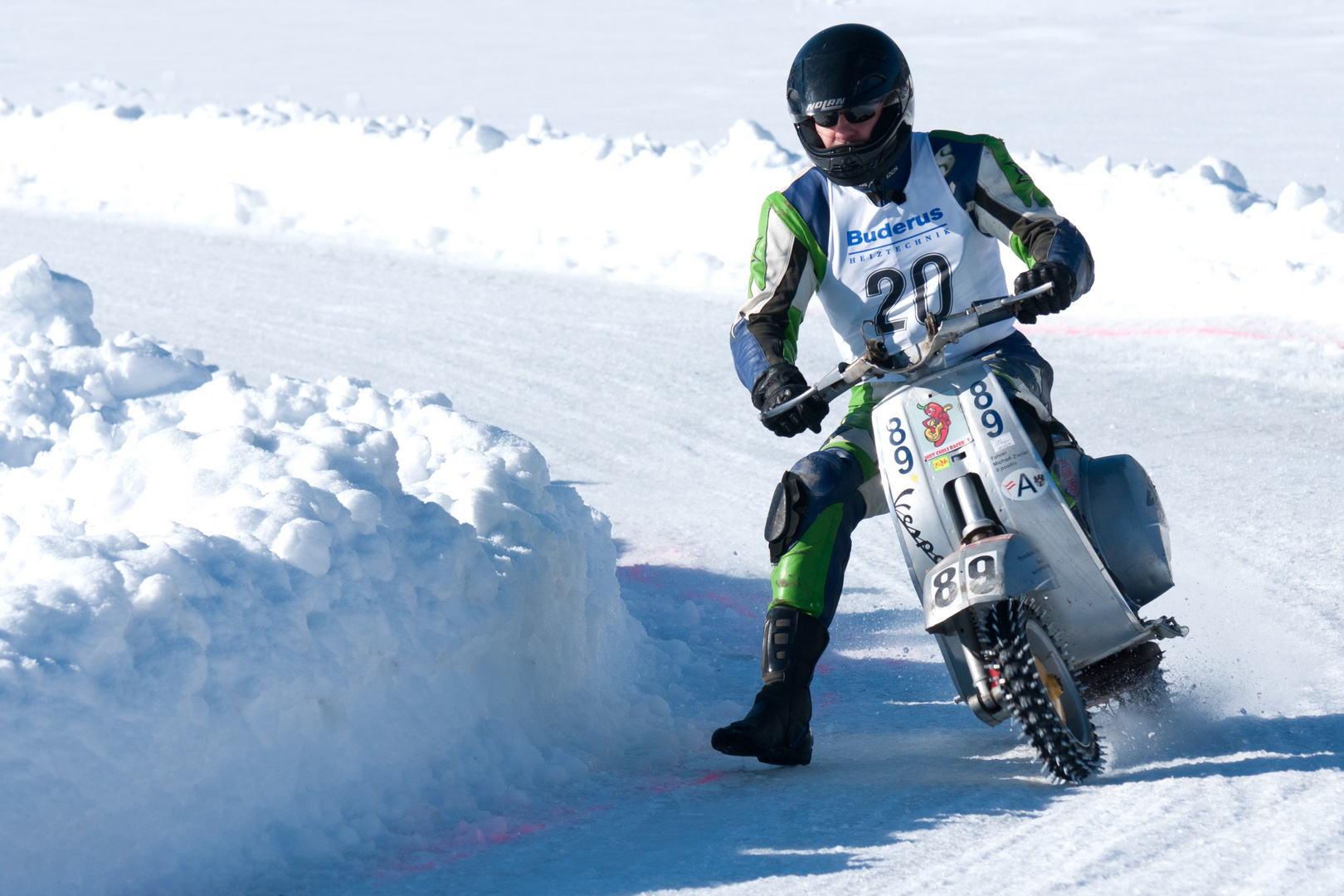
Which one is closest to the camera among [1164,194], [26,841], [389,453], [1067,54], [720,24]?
[26,841]

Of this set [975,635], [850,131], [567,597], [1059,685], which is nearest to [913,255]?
[850,131]

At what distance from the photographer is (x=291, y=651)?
330 centimetres

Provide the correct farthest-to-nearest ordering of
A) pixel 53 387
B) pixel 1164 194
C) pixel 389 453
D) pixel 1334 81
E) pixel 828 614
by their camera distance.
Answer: pixel 1334 81
pixel 1164 194
pixel 53 387
pixel 389 453
pixel 828 614

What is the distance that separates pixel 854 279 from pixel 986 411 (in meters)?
0.58

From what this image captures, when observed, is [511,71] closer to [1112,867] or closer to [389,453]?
[389,453]

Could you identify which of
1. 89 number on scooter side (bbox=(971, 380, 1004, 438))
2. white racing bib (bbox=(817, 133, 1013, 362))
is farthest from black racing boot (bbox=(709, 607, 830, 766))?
white racing bib (bbox=(817, 133, 1013, 362))

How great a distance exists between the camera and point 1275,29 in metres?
22.1

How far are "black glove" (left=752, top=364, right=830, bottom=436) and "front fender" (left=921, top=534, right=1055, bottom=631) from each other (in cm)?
44

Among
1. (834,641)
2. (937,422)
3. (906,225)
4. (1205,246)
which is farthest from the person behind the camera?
(1205,246)

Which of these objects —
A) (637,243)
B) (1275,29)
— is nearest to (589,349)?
(637,243)

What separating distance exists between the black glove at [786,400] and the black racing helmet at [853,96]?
0.53m

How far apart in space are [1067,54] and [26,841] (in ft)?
67.3

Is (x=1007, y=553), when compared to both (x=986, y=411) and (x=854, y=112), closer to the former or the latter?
(x=986, y=411)

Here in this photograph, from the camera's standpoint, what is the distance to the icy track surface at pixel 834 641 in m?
3.05
